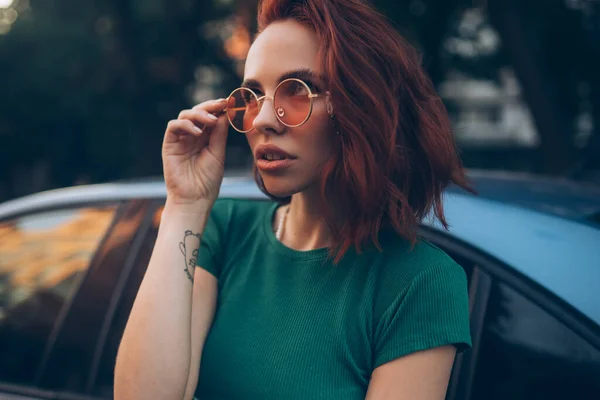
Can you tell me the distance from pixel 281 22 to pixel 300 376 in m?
0.81

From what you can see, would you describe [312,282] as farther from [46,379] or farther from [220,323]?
[46,379]

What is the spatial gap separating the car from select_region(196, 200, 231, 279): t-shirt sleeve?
1.01ft

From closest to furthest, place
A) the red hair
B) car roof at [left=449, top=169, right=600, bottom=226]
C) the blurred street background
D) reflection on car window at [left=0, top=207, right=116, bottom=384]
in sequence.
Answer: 1. the red hair
2. car roof at [left=449, top=169, right=600, bottom=226]
3. reflection on car window at [left=0, top=207, right=116, bottom=384]
4. the blurred street background

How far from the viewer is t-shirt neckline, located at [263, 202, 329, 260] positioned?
1.57m

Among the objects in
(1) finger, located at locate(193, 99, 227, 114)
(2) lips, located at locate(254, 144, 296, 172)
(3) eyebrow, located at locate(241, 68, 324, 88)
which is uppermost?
(3) eyebrow, located at locate(241, 68, 324, 88)

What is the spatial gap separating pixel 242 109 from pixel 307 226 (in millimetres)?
333

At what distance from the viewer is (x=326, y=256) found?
1.55 meters

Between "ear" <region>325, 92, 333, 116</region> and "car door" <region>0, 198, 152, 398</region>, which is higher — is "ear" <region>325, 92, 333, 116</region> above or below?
above

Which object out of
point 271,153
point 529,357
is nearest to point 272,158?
point 271,153

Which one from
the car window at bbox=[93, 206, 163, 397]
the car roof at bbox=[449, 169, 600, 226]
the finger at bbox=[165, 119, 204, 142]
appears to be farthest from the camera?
the car window at bbox=[93, 206, 163, 397]

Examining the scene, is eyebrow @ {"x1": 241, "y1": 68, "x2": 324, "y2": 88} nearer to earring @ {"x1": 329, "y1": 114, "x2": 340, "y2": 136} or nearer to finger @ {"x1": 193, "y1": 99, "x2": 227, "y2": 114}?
earring @ {"x1": 329, "y1": 114, "x2": 340, "y2": 136}

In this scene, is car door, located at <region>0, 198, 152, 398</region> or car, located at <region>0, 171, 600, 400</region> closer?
car, located at <region>0, 171, 600, 400</region>

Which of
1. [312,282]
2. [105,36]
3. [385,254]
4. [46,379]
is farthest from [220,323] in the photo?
[105,36]

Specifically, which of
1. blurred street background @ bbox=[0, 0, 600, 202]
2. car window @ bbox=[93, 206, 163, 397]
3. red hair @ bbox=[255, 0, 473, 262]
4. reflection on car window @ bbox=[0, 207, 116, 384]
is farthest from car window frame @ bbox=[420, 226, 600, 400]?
blurred street background @ bbox=[0, 0, 600, 202]
